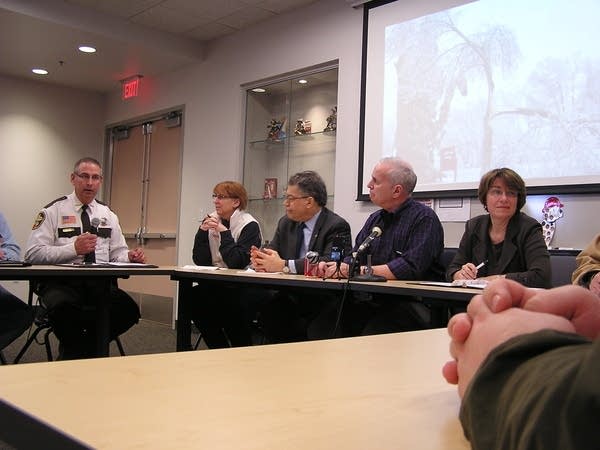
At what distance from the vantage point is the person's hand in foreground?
0.41m

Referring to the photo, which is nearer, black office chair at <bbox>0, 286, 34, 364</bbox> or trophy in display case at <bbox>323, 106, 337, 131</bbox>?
black office chair at <bbox>0, 286, 34, 364</bbox>

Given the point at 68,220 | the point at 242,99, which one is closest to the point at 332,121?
the point at 242,99

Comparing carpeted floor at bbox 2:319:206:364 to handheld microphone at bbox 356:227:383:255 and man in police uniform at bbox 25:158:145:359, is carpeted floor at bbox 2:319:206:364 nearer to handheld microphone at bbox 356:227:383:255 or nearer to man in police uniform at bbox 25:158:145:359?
man in police uniform at bbox 25:158:145:359

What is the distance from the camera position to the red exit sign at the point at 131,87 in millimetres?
6718

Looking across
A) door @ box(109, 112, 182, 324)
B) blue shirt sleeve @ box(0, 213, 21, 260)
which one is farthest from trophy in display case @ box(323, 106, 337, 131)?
blue shirt sleeve @ box(0, 213, 21, 260)

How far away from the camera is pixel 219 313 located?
3578 millimetres

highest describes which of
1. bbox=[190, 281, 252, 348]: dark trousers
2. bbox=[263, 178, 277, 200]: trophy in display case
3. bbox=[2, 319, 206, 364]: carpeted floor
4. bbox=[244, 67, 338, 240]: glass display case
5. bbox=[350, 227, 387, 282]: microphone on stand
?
bbox=[244, 67, 338, 240]: glass display case

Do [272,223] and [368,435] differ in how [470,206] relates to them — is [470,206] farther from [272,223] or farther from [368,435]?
[368,435]

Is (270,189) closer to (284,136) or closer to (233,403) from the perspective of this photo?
(284,136)

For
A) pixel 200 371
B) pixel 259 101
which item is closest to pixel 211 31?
pixel 259 101

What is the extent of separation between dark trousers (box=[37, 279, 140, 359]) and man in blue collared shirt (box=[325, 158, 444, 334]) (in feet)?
4.57

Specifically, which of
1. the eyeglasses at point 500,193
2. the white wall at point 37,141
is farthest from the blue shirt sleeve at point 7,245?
the white wall at point 37,141

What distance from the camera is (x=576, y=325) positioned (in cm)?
43

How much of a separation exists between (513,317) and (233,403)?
0.76 feet
